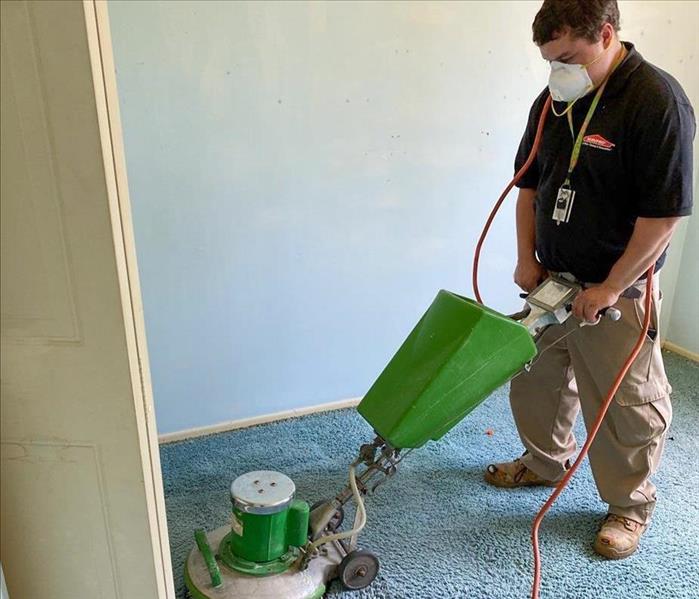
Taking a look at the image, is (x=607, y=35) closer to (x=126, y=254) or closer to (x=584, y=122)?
(x=584, y=122)

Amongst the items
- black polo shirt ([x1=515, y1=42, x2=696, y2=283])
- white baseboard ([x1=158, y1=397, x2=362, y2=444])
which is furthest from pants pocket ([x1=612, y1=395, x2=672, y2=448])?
white baseboard ([x1=158, y1=397, x2=362, y2=444])

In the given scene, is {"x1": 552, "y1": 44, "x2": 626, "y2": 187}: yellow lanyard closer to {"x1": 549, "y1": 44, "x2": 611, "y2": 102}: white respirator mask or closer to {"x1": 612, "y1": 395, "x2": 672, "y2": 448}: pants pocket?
{"x1": 549, "y1": 44, "x2": 611, "y2": 102}: white respirator mask

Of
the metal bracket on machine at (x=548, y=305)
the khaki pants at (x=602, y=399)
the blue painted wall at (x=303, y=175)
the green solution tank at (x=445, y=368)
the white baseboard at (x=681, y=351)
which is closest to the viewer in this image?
the green solution tank at (x=445, y=368)

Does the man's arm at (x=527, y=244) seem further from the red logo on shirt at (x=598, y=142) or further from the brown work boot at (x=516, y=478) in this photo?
the brown work boot at (x=516, y=478)

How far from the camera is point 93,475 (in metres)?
1.03

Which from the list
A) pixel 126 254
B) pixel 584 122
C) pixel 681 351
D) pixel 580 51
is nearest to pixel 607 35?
pixel 580 51

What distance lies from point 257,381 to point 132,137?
37.0 inches

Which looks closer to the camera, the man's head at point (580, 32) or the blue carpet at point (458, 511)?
the man's head at point (580, 32)

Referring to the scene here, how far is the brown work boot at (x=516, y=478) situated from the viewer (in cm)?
200

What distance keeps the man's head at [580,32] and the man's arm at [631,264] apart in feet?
1.23

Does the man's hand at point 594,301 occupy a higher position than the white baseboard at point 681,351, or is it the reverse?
the man's hand at point 594,301

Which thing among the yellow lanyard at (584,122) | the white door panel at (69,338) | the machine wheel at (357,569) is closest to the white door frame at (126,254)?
the white door panel at (69,338)

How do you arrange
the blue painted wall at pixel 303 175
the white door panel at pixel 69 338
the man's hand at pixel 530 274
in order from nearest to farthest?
the white door panel at pixel 69 338, the man's hand at pixel 530 274, the blue painted wall at pixel 303 175

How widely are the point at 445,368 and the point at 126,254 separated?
664mm
